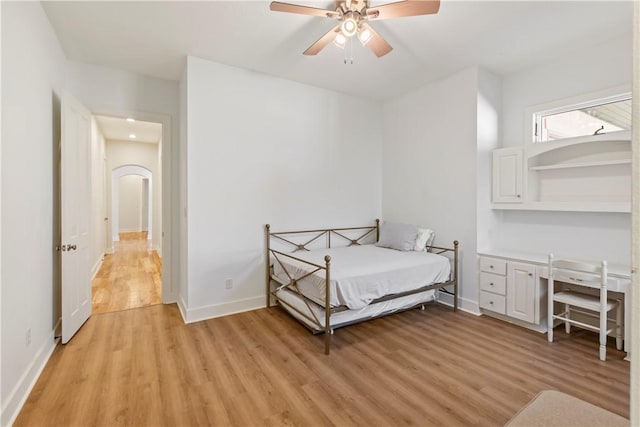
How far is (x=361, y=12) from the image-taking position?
2.44 m

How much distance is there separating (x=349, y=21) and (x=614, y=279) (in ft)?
10.2

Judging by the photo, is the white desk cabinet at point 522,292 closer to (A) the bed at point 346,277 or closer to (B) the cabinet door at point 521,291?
(B) the cabinet door at point 521,291

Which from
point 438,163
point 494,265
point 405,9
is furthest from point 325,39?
point 494,265

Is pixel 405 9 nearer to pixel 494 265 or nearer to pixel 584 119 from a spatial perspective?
pixel 584 119

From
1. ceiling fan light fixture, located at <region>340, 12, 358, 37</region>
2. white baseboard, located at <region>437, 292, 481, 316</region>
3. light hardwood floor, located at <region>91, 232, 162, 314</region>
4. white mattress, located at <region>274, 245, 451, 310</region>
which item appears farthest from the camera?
light hardwood floor, located at <region>91, 232, 162, 314</region>

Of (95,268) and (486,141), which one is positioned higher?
(486,141)

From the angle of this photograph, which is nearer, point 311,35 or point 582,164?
point 311,35

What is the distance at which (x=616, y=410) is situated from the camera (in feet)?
6.57

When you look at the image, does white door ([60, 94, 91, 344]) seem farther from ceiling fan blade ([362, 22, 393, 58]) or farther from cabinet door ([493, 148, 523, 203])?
cabinet door ([493, 148, 523, 203])

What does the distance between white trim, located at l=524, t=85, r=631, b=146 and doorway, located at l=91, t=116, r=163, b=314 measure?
4.81m

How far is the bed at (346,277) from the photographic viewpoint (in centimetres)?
291

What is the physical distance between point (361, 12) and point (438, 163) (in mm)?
2344

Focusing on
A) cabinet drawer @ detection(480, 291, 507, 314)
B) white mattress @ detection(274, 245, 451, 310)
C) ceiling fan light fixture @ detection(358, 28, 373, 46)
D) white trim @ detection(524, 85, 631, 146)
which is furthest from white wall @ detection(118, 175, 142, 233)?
white trim @ detection(524, 85, 631, 146)

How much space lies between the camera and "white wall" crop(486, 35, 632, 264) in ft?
10.0
